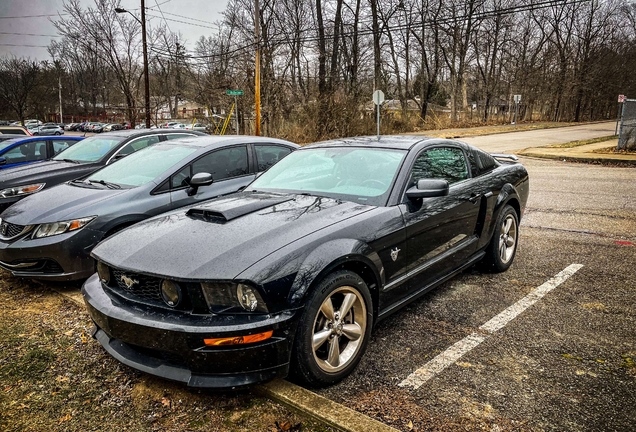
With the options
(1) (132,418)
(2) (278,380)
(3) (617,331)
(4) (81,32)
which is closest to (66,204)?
(1) (132,418)

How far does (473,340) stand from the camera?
10.7ft

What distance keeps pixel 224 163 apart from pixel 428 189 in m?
2.90

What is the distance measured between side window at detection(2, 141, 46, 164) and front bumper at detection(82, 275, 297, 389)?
794cm

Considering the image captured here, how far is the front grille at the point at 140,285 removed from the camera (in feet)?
8.36

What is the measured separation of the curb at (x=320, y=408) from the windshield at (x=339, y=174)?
1405 mm

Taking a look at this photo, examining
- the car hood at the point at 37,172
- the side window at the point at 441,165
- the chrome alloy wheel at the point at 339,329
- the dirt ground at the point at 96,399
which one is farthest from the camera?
the car hood at the point at 37,172

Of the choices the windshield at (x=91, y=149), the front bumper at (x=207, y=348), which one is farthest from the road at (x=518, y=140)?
the front bumper at (x=207, y=348)

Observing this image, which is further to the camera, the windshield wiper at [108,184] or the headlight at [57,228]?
the windshield wiper at [108,184]

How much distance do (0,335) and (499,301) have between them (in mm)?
4138

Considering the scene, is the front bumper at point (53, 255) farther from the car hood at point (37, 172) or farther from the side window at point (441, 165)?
the side window at point (441, 165)

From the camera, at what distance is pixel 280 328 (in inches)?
92.0

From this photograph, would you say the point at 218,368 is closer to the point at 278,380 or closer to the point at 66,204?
the point at 278,380

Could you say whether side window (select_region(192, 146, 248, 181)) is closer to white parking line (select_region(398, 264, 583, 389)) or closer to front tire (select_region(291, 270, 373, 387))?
front tire (select_region(291, 270, 373, 387))

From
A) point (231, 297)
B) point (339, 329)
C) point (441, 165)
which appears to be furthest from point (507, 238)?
point (231, 297)
